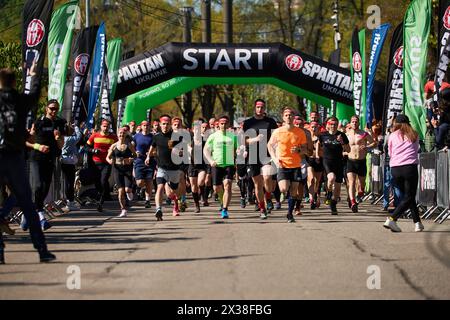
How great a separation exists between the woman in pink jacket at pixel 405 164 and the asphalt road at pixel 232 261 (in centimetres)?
32

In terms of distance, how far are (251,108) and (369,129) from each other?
192ft

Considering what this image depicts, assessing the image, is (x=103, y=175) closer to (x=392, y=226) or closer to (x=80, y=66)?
(x=80, y=66)

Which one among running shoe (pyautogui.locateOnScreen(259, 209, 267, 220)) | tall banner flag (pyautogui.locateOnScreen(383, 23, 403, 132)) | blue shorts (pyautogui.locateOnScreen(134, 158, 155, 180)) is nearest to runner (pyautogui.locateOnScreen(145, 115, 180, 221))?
running shoe (pyautogui.locateOnScreen(259, 209, 267, 220))

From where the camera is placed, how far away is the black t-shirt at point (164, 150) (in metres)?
21.1

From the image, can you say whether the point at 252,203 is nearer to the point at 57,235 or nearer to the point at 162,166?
the point at 162,166

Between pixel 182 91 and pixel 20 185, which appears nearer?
pixel 20 185

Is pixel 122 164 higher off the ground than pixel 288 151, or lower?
lower

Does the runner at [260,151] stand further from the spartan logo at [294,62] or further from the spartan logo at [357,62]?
the spartan logo at [294,62]

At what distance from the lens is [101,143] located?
24.2 meters

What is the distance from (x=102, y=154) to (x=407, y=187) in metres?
8.89

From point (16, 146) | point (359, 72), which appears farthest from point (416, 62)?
point (16, 146)
